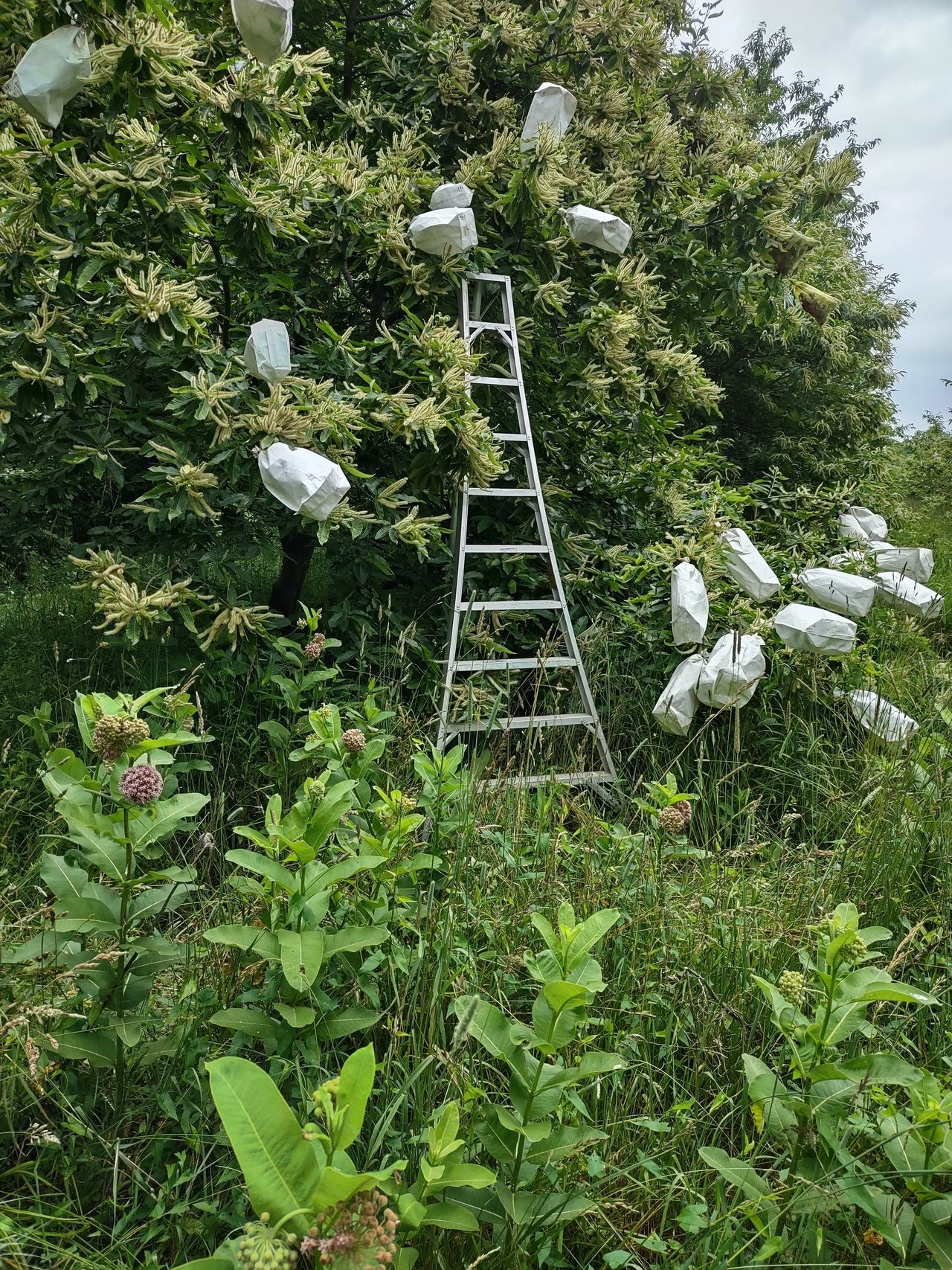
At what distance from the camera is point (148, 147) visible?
2.52 metres

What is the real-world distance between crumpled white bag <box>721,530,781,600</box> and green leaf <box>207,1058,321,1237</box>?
2.89 meters

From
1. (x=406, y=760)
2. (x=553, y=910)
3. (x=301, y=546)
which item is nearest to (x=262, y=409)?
(x=301, y=546)

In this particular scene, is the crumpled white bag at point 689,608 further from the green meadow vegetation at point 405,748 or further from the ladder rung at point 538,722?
the ladder rung at point 538,722

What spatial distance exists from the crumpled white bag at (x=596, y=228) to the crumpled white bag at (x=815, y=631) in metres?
1.74

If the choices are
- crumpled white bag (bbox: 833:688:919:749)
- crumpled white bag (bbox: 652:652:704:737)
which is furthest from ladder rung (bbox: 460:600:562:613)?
crumpled white bag (bbox: 833:688:919:749)

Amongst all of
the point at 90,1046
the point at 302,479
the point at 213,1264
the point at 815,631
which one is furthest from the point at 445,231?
the point at 213,1264

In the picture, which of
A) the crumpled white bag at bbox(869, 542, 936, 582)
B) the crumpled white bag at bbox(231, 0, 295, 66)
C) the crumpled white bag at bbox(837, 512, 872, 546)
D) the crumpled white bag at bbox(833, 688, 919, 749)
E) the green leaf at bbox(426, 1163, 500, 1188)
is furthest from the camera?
the crumpled white bag at bbox(837, 512, 872, 546)

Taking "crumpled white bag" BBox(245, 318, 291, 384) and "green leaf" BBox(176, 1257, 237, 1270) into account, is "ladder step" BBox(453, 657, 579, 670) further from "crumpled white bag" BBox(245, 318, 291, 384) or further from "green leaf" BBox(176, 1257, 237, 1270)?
"green leaf" BBox(176, 1257, 237, 1270)

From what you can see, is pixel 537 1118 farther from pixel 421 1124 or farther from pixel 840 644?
pixel 840 644

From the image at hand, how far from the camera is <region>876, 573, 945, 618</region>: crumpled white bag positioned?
11.9ft

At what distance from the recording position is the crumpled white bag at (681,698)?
2865 millimetres

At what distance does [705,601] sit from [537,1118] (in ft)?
7.81

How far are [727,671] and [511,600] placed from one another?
915 millimetres

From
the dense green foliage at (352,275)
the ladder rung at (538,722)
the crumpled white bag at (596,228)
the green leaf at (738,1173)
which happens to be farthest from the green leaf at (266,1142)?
the crumpled white bag at (596,228)
